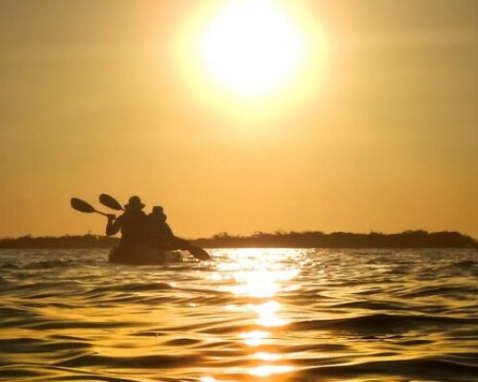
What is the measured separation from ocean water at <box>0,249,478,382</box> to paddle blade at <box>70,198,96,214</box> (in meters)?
14.9

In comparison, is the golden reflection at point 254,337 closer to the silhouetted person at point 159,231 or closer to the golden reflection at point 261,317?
the golden reflection at point 261,317

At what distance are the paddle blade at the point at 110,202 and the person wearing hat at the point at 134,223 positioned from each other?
1.59 metres

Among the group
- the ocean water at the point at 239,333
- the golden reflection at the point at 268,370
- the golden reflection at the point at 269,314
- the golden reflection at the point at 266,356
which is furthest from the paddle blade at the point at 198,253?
the golden reflection at the point at 268,370

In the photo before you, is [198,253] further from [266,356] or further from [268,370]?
[268,370]

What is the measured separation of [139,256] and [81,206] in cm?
395

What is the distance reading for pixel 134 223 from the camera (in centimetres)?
3098

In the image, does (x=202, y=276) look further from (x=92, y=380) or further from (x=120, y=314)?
(x=92, y=380)

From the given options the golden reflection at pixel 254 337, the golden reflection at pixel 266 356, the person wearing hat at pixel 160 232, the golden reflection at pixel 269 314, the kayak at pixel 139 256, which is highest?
the person wearing hat at pixel 160 232

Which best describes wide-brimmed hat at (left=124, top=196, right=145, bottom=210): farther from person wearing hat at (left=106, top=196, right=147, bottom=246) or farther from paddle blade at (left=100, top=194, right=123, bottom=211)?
paddle blade at (left=100, top=194, right=123, bottom=211)

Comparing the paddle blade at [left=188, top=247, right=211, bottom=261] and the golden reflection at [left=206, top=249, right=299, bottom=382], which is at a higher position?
the paddle blade at [left=188, top=247, right=211, bottom=261]

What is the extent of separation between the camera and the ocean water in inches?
304

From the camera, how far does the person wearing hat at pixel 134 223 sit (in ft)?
101

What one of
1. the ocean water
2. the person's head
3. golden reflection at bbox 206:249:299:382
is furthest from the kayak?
the ocean water

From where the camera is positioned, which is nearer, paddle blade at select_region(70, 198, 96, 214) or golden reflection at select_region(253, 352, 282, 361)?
golden reflection at select_region(253, 352, 282, 361)
